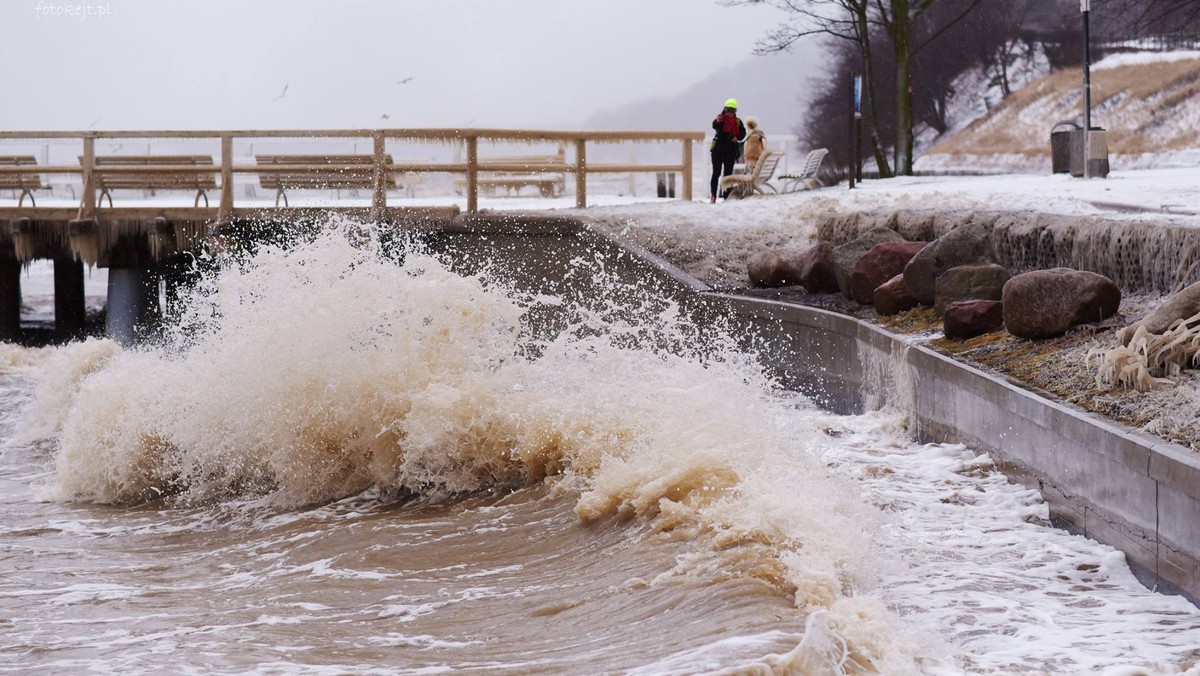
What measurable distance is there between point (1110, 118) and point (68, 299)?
27312 millimetres

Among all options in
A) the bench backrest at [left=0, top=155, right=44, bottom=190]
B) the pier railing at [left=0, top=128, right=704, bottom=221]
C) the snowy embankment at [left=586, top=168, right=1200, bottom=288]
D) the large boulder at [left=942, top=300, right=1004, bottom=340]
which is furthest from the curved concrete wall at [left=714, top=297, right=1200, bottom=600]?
the bench backrest at [left=0, top=155, right=44, bottom=190]

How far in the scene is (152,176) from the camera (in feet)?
57.7

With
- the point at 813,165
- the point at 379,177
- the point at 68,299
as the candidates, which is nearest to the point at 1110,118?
the point at 813,165

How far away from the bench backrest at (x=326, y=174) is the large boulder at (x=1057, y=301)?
958 centimetres

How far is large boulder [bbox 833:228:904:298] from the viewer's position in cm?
1165

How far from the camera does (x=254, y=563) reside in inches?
256

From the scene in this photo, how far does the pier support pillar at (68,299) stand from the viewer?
819 inches

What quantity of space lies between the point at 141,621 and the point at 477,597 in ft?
4.72

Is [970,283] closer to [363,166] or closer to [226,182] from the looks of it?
[363,166]

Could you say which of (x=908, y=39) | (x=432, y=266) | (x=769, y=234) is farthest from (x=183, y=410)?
(x=908, y=39)

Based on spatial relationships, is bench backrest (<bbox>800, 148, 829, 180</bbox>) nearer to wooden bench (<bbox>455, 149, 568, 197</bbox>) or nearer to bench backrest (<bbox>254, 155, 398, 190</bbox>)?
wooden bench (<bbox>455, 149, 568, 197</bbox>)

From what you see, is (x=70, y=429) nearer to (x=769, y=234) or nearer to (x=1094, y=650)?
(x=1094, y=650)

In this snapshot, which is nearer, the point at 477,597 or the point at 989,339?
the point at 477,597

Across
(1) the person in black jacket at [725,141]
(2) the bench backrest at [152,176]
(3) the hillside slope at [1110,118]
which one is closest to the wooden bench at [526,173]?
(1) the person in black jacket at [725,141]
